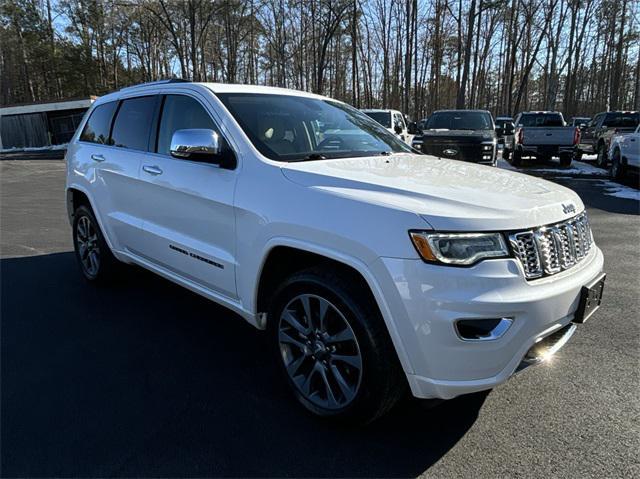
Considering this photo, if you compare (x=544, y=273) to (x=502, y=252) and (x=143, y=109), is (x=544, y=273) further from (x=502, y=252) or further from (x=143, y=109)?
(x=143, y=109)

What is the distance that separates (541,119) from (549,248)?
18.8 meters

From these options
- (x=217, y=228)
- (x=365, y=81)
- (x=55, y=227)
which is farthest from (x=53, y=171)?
(x=365, y=81)

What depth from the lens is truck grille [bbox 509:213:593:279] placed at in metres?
2.11

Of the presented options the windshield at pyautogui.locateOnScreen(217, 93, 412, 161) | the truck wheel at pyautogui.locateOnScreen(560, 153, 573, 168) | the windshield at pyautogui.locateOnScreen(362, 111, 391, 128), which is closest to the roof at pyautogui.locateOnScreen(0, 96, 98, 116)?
the windshield at pyautogui.locateOnScreen(362, 111, 391, 128)

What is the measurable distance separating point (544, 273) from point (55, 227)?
7708 millimetres

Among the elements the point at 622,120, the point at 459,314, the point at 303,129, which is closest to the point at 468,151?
the point at 303,129

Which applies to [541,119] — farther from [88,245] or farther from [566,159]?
[88,245]

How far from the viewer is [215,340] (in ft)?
11.7

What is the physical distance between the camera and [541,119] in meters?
18.6

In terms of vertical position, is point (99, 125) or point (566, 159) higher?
point (99, 125)

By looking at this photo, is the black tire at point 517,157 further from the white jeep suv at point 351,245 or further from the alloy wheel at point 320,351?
the alloy wheel at point 320,351

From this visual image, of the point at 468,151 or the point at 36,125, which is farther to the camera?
the point at 36,125

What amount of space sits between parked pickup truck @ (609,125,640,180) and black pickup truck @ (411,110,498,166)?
10.8 ft

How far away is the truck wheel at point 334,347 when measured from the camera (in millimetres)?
2238
